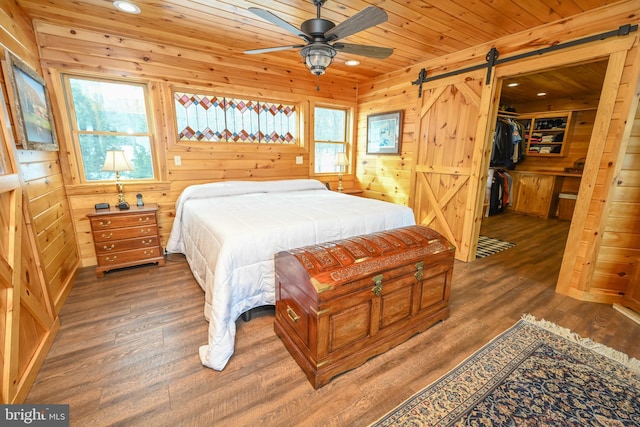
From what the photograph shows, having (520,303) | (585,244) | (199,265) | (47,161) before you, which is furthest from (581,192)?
(47,161)

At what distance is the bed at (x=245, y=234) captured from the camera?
171 centimetres

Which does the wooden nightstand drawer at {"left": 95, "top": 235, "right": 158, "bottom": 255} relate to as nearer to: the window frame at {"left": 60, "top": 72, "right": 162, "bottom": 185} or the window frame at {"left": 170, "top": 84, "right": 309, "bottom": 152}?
the window frame at {"left": 60, "top": 72, "right": 162, "bottom": 185}

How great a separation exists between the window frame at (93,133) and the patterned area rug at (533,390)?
11.5 ft

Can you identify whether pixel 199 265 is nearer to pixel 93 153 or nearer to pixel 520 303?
pixel 93 153

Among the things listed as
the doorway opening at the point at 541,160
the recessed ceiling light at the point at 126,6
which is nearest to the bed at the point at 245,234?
the recessed ceiling light at the point at 126,6

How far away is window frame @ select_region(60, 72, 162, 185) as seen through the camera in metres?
2.83

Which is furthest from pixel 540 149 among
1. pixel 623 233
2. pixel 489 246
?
pixel 623 233

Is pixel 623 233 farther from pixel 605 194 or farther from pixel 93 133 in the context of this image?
pixel 93 133

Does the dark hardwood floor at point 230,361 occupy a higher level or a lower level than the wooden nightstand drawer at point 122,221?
lower

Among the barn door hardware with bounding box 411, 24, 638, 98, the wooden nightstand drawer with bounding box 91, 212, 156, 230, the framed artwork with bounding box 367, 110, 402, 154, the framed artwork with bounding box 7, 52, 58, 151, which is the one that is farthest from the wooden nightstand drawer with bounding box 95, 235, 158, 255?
the barn door hardware with bounding box 411, 24, 638, 98

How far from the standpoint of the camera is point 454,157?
10.9 ft

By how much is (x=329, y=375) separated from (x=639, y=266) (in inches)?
107

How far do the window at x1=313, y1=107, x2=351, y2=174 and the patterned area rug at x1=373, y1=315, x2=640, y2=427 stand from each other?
3336 millimetres

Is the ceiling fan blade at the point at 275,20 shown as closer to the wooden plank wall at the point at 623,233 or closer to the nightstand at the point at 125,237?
the nightstand at the point at 125,237
